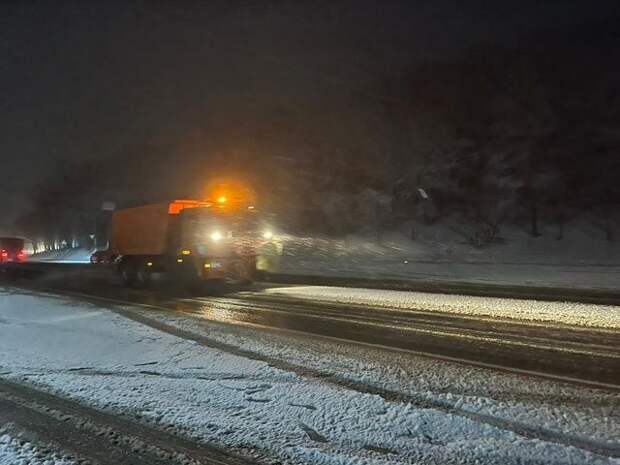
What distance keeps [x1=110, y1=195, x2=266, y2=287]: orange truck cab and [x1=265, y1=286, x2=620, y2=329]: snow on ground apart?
223cm

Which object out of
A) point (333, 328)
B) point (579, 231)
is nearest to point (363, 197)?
point (579, 231)

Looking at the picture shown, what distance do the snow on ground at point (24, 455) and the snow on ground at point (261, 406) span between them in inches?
39.9

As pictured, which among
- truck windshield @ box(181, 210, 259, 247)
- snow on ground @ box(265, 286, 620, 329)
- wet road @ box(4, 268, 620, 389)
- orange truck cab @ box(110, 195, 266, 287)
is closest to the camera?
wet road @ box(4, 268, 620, 389)

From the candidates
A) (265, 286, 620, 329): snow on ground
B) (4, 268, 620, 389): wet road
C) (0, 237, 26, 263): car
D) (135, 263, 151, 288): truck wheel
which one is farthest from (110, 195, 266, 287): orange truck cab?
(0, 237, 26, 263): car

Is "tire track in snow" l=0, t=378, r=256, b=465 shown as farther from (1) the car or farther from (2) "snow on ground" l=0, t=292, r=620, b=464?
(1) the car

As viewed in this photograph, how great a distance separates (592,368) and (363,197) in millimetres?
59892

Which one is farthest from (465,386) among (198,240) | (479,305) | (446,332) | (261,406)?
(198,240)

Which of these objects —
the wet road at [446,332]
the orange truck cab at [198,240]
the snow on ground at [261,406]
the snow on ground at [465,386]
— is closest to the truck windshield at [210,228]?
the orange truck cab at [198,240]

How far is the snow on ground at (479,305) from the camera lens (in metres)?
11.8

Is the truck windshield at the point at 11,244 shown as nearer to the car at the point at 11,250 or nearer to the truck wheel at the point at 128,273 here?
the car at the point at 11,250

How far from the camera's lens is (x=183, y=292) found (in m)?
19.0

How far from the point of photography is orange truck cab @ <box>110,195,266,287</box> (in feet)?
65.1

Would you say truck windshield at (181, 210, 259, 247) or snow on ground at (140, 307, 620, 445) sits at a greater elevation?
truck windshield at (181, 210, 259, 247)

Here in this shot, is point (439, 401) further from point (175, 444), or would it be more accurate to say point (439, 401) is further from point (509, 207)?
point (509, 207)
